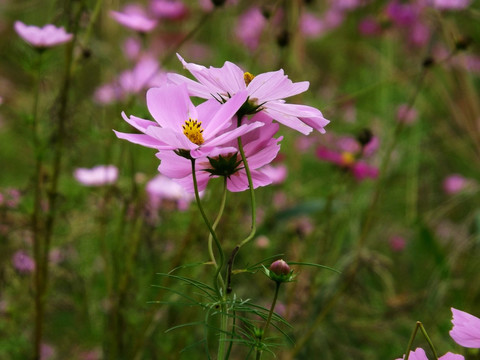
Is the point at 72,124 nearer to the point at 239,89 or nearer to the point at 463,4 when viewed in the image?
the point at 239,89

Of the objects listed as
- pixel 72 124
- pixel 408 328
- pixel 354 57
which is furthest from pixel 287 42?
pixel 354 57

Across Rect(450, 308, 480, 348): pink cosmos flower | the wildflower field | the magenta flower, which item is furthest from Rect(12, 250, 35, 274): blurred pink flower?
Rect(450, 308, 480, 348): pink cosmos flower

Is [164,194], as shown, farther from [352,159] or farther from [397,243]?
[397,243]

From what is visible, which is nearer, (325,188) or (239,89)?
(239,89)

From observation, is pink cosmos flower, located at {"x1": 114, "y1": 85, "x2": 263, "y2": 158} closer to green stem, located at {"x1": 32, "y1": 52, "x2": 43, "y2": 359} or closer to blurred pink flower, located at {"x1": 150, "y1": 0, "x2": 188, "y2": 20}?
green stem, located at {"x1": 32, "y1": 52, "x2": 43, "y2": 359}

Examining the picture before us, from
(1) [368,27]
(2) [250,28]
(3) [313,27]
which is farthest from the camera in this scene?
(3) [313,27]

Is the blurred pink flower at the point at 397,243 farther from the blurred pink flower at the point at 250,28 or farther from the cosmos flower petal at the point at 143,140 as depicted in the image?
the cosmos flower petal at the point at 143,140

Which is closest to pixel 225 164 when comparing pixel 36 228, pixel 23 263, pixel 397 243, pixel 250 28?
pixel 36 228
